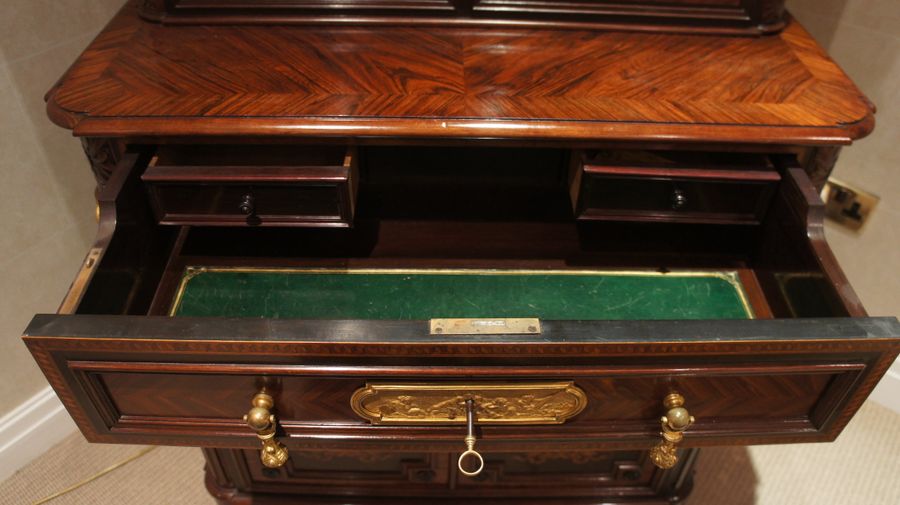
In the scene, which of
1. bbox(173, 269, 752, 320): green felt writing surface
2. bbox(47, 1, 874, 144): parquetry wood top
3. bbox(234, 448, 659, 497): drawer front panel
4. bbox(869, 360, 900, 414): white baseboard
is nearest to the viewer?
bbox(47, 1, 874, 144): parquetry wood top

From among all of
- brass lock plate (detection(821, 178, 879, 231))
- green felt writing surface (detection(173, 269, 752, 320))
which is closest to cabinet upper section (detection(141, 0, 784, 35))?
green felt writing surface (detection(173, 269, 752, 320))

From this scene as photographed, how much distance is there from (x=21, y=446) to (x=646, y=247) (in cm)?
128

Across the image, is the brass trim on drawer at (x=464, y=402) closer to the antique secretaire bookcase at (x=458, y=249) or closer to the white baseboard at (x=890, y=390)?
the antique secretaire bookcase at (x=458, y=249)

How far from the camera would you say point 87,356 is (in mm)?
686

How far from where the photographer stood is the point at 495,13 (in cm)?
98

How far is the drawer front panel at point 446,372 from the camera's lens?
67cm

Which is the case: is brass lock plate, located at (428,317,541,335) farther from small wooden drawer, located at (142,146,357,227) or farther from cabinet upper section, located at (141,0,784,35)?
cabinet upper section, located at (141,0,784,35)

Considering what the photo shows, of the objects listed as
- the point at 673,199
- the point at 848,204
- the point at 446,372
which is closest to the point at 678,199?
the point at 673,199

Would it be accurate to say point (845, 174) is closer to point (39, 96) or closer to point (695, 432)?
point (695, 432)

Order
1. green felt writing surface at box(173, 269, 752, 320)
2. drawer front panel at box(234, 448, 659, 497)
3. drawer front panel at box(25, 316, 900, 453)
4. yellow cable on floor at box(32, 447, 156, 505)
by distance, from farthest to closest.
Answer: yellow cable on floor at box(32, 447, 156, 505) → drawer front panel at box(234, 448, 659, 497) → green felt writing surface at box(173, 269, 752, 320) → drawer front panel at box(25, 316, 900, 453)

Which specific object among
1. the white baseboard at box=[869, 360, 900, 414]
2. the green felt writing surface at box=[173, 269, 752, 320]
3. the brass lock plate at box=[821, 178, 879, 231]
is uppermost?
the green felt writing surface at box=[173, 269, 752, 320]

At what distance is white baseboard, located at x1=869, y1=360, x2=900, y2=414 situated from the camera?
4.66 feet

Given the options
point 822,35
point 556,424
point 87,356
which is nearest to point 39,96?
point 87,356

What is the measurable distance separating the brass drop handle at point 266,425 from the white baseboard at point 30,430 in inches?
31.1
